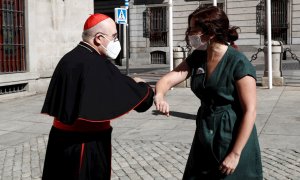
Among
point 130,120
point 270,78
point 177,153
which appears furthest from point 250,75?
point 270,78

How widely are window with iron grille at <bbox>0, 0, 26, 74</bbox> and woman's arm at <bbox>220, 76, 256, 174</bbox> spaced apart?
10.4 meters

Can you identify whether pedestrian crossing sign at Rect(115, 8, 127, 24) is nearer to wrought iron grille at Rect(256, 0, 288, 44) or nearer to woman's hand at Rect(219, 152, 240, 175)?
wrought iron grille at Rect(256, 0, 288, 44)

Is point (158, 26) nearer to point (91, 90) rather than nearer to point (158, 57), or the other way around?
point (158, 57)

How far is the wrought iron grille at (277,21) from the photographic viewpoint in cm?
2717

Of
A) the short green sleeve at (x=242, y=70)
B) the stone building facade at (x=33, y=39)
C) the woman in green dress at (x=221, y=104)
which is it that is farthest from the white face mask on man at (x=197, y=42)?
the stone building facade at (x=33, y=39)

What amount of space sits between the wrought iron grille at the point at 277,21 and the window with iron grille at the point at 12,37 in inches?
693

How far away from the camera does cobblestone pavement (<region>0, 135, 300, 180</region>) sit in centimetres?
530

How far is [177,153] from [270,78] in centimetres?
742

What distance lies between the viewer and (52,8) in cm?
1381

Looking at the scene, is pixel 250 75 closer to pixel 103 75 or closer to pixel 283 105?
pixel 103 75

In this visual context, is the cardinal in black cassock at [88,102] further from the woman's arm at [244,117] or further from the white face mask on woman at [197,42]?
the woman's arm at [244,117]

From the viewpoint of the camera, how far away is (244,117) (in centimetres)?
278

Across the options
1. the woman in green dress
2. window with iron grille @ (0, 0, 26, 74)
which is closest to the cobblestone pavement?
the woman in green dress

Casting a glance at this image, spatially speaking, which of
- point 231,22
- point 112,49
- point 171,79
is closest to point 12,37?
point 112,49
